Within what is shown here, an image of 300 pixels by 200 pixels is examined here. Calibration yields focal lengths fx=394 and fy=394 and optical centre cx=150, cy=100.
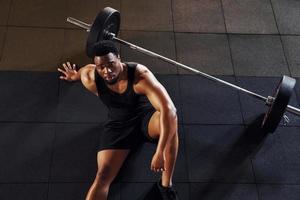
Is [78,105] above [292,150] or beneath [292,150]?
above

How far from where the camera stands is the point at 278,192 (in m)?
2.31

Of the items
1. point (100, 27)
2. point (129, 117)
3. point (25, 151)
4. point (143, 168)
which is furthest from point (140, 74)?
point (25, 151)

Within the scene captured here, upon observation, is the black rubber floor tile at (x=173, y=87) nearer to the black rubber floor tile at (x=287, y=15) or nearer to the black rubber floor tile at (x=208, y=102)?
the black rubber floor tile at (x=208, y=102)

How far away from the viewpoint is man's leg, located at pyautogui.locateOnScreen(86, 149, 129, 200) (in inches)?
83.0

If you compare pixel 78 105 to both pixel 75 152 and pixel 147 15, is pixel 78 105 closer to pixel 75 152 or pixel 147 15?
pixel 75 152

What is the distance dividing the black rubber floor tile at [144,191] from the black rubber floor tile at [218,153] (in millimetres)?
93

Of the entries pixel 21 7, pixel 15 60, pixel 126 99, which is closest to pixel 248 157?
pixel 126 99

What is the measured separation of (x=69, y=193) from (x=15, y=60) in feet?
3.45

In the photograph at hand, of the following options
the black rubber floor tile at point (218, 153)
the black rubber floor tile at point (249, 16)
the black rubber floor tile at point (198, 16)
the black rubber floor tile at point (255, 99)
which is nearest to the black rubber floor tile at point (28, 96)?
the black rubber floor tile at point (218, 153)

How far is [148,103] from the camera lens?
7.06 ft

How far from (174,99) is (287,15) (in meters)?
1.27

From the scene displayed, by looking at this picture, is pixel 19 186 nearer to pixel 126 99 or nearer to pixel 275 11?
pixel 126 99

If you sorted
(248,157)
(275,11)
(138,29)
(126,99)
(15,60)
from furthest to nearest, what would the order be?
(275,11) → (138,29) → (15,60) → (248,157) → (126,99)

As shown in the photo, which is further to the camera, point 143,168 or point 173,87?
point 173,87
